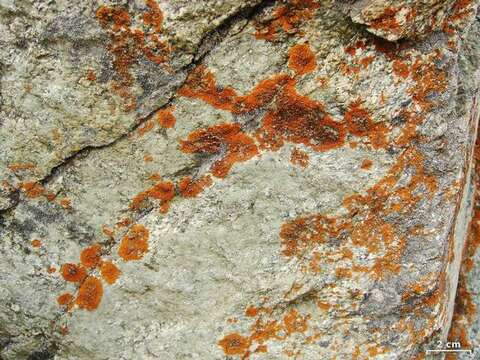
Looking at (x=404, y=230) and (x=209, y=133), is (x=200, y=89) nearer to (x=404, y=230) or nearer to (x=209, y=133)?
(x=209, y=133)

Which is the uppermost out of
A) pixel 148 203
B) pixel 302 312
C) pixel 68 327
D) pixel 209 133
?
pixel 209 133

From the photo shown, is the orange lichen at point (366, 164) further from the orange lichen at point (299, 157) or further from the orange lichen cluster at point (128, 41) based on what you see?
the orange lichen cluster at point (128, 41)

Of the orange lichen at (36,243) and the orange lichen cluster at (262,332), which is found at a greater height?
the orange lichen at (36,243)

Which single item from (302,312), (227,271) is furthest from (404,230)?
(227,271)

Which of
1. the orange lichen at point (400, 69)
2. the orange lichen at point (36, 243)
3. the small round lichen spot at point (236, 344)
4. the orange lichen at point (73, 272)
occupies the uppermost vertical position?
the orange lichen at point (400, 69)

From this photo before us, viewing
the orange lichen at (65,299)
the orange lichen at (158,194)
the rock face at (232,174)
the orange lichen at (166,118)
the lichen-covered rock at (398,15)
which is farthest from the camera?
the orange lichen at (65,299)

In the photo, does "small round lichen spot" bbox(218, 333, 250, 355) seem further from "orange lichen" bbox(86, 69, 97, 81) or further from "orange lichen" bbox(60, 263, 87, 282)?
"orange lichen" bbox(86, 69, 97, 81)

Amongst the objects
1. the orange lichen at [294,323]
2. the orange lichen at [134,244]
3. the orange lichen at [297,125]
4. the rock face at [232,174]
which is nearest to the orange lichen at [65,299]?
the rock face at [232,174]

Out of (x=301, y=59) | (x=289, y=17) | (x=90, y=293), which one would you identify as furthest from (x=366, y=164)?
(x=90, y=293)
